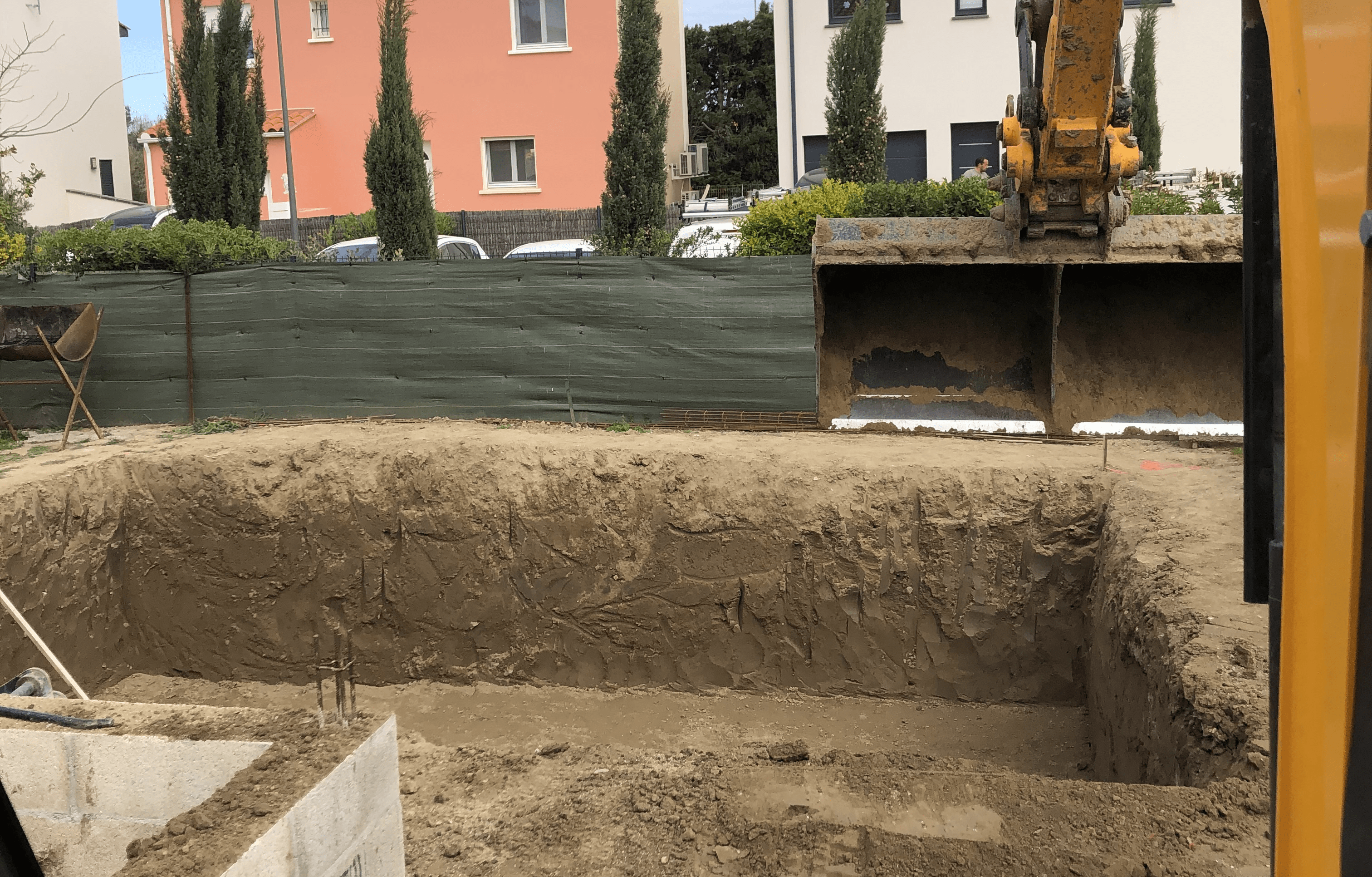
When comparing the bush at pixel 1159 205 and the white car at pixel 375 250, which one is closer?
the bush at pixel 1159 205

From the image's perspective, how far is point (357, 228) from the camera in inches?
655

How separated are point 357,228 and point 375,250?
2.24m

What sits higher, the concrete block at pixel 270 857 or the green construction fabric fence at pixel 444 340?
the green construction fabric fence at pixel 444 340

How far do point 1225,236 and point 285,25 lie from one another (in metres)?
18.4

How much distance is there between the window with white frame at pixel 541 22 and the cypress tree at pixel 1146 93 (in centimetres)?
993

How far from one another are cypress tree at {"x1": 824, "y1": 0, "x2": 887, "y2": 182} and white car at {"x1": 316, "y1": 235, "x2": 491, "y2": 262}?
4.83m

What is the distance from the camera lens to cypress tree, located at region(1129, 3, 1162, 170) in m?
16.5

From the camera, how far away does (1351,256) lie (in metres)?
1.43

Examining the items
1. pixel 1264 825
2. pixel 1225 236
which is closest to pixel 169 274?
pixel 1225 236

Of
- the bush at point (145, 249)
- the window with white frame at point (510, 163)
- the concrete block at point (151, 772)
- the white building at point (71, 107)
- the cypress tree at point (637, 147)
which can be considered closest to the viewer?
the concrete block at point (151, 772)

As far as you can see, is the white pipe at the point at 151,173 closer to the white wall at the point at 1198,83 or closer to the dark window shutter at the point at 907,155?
the dark window shutter at the point at 907,155

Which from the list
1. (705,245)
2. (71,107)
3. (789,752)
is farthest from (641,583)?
(71,107)

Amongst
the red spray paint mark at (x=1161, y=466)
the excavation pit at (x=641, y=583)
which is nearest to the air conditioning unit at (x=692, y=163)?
the excavation pit at (x=641, y=583)

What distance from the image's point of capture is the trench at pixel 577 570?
7590 mm
